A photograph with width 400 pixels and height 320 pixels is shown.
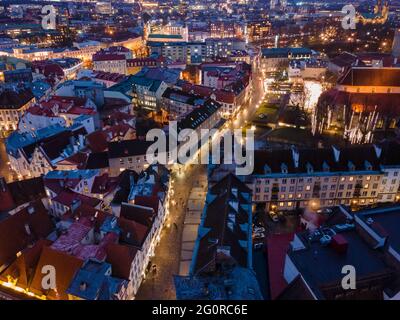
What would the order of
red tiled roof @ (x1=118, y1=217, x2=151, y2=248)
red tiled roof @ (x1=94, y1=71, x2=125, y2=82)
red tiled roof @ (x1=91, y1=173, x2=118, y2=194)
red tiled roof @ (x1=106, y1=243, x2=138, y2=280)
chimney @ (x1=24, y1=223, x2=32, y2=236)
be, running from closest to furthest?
red tiled roof @ (x1=106, y1=243, x2=138, y2=280)
red tiled roof @ (x1=118, y1=217, x2=151, y2=248)
chimney @ (x1=24, y1=223, x2=32, y2=236)
red tiled roof @ (x1=91, y1=173, x2=118, y2=194)
red tiled roof @ (x1=94, y1=71, x2=125, y2=82)

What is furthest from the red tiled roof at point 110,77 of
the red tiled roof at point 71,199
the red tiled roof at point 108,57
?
the red tiled roof at point 71,199

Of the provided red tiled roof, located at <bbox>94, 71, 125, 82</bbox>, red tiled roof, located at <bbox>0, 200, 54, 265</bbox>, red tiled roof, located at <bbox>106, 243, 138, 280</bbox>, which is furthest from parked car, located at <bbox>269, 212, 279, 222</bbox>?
red tiled roof, located at <bbox>94, 71, 125, 82</bbox>

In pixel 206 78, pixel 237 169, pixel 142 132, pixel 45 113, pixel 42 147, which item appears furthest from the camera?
pixel 206 78

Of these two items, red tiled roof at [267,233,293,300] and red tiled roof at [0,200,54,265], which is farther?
red tiled roof at [0,200,54,265]

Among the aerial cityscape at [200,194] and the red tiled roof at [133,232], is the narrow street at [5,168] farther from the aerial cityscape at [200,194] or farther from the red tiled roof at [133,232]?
the red tiled roof at [133,232]

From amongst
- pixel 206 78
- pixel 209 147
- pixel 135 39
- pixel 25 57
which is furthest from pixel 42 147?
pixel 135 39

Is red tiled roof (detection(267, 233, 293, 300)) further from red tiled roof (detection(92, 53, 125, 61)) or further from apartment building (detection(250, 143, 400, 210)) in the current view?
red tiled roof (detection(92, 53, 125, 61))
